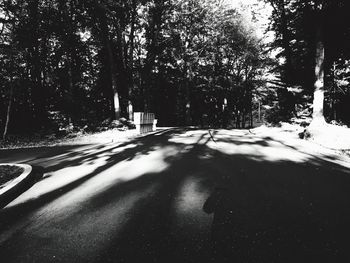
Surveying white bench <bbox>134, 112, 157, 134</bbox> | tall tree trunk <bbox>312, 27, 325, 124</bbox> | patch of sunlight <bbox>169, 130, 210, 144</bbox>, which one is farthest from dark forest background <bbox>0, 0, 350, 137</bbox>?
patch of sunlight <bbox>169, 130, 210, 144</bbox>

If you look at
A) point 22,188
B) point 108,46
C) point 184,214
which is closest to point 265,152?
point 184,214

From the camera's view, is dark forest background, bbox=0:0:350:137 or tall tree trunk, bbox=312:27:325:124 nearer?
tall tree trunk, bbox=312:27:325:124

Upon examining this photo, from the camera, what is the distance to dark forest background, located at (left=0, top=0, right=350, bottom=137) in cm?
1653

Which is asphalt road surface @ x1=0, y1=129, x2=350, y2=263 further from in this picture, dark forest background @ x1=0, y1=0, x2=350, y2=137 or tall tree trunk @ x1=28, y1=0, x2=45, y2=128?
tall tree trunk @ x1=28, y1=0, x2=45, y2=128

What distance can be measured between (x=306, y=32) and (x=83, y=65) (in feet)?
76.2

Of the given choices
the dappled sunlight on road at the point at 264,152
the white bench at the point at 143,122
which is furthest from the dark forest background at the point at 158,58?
the dappled sunlight on road at the point at 264,152

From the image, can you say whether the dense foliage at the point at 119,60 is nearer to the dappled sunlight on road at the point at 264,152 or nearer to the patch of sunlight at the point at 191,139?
the patch of sunlight at the point at 191,139

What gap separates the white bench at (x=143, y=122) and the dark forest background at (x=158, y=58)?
330cm

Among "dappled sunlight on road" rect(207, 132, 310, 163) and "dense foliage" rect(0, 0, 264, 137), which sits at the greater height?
"dense foliage" rect(0, 0, 264, 137)

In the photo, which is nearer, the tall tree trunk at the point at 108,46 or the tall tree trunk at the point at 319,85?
the tall tree trunk at the point at 319,85

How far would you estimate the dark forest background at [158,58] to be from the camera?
1653cm

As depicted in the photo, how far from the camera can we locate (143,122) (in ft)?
51.8

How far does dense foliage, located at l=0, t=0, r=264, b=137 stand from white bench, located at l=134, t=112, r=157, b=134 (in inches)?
131

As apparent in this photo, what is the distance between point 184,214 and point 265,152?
5538 mm
